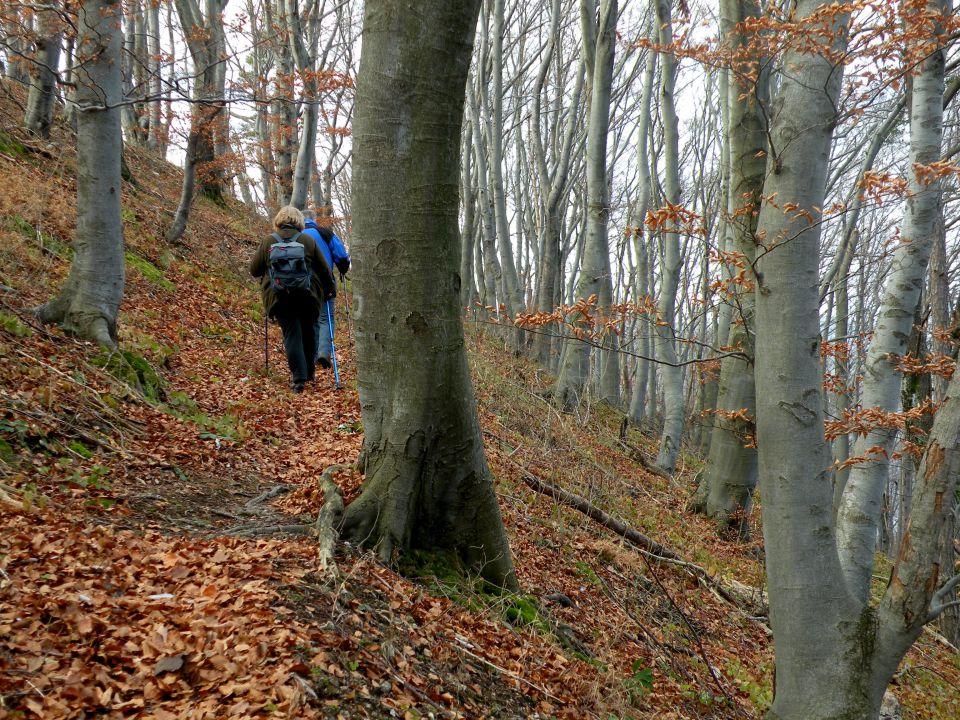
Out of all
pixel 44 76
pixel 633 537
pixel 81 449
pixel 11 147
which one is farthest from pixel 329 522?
pixel 44 76

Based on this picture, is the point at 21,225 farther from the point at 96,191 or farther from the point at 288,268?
the point at 288,268

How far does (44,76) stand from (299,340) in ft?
24.9

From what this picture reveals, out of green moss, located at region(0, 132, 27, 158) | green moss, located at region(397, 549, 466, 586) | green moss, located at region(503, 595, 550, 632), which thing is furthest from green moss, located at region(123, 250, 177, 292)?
green moss, located at region(503, 595, 550, 632)

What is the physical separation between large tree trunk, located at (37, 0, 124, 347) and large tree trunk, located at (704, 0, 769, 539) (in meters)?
6.37

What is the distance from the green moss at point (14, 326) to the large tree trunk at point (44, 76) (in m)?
5.58

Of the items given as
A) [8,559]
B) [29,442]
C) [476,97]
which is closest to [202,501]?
[29,442]

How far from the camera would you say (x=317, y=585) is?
327 cm

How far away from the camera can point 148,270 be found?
32.7ft

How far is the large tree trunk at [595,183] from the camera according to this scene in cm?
1023

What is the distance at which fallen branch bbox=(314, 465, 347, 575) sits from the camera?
3.45 metres

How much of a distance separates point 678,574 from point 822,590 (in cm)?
315

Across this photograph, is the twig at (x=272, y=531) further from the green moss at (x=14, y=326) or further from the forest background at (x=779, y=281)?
the green moss at (x=14, y=326)

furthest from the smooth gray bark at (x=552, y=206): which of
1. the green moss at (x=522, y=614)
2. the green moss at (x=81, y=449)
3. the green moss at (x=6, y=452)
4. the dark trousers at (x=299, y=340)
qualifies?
the green moss at (x=6, y=452)

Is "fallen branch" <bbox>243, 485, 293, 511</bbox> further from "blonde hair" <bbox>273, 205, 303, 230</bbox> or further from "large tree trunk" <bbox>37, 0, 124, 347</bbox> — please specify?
"blonde hair" <bbox>273, 205, 303, 230</bbox>
